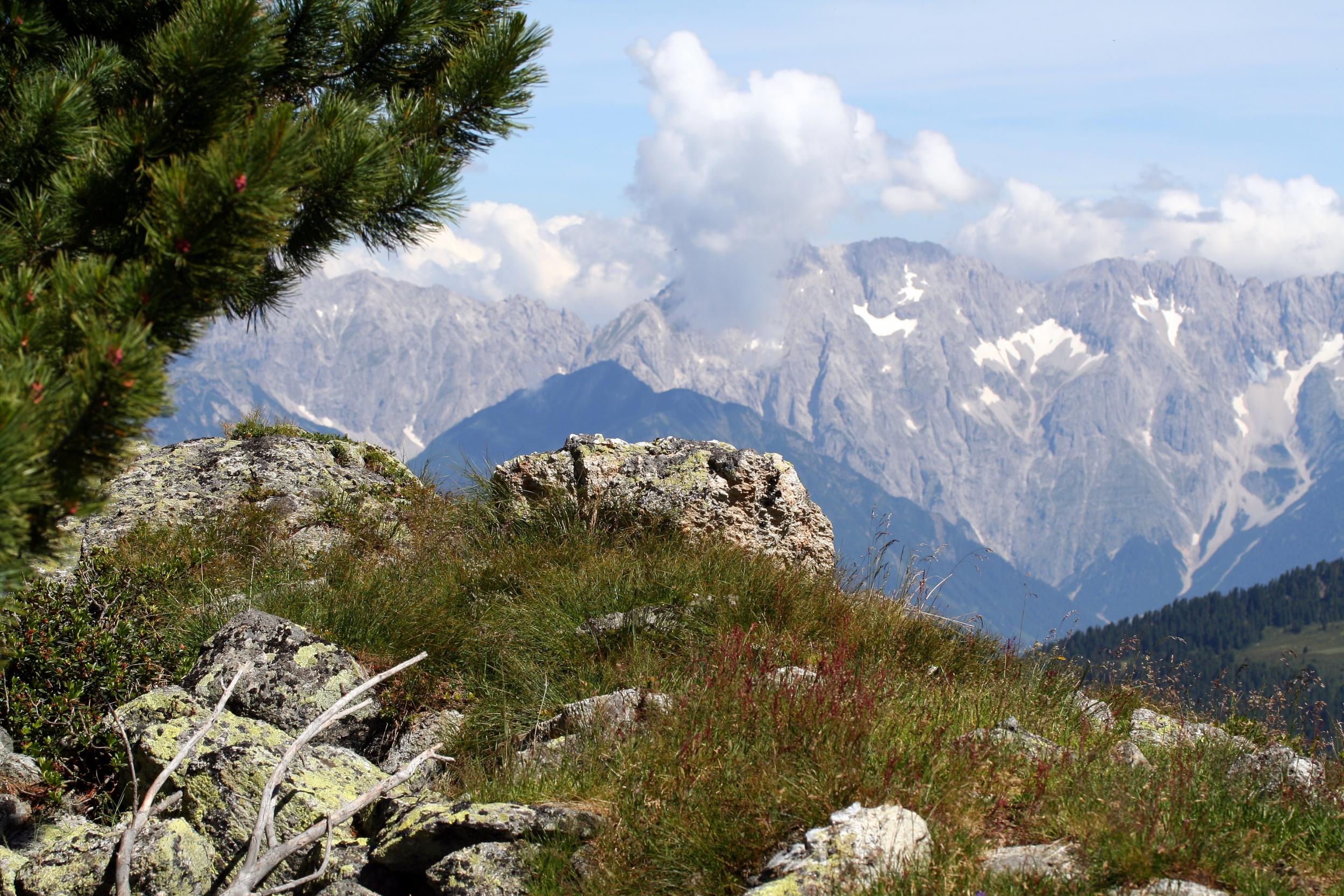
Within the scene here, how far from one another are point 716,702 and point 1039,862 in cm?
214

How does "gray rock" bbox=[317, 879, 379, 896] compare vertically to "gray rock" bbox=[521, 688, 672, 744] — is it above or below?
below

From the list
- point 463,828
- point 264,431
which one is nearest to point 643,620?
point 463,828

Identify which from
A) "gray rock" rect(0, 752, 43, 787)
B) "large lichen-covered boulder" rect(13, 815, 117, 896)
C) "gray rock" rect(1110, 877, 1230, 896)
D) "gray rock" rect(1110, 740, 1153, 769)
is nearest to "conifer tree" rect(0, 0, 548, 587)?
"large lichen-covered boulder" rect(13, 815, 117, 896)

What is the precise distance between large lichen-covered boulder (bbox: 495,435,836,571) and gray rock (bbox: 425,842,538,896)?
5934 mm

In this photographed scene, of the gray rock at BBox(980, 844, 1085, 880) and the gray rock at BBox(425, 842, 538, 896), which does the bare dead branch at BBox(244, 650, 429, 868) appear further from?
the gray rock at BBox(980, 844, 1085, 880)

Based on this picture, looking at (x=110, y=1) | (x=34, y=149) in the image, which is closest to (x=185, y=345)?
(x=34, y=149)

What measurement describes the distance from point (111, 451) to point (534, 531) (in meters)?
7.17

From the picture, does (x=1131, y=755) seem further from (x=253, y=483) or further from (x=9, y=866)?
(x=253, y=483)

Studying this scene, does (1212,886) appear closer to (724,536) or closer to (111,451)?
(111,451)

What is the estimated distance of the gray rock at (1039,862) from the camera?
4758mm

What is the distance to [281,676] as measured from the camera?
7609 millimetres

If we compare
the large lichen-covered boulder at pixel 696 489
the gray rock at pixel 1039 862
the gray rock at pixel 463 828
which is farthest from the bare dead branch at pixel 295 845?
the large lichen-covered boulder at pixel 696 489

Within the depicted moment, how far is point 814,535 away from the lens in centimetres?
1208

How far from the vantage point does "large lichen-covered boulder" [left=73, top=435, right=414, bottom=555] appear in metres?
12.2
